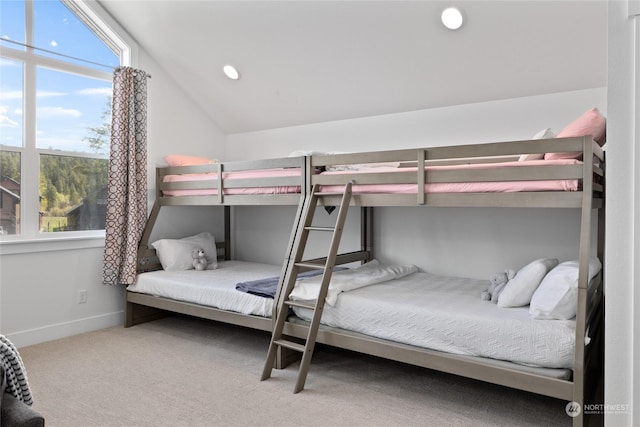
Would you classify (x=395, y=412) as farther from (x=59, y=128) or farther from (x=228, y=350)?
(x=59, y=128)

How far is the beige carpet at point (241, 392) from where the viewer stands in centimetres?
227

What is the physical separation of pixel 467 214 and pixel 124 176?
8.98 ft

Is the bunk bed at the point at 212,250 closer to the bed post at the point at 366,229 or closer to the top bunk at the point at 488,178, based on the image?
the top bunk at the point at 488,178

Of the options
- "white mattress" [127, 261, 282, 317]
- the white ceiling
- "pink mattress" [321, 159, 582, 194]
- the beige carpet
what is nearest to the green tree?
the white ceiling

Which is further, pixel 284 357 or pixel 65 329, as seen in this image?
pixel 65 329

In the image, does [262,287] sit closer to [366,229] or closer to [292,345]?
[292,345]

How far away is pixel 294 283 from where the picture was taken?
2951mm

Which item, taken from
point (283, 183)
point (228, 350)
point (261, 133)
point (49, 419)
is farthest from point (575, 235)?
point (49, 419)

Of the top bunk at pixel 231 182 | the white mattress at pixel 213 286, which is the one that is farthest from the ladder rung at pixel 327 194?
the white mattress at pixel 213 286

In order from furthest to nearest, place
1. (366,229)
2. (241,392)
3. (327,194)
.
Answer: (366,229)
(327,194)
(241,392)

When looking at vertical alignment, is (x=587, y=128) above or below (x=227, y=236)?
above

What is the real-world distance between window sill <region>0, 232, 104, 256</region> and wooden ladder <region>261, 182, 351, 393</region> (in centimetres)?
181

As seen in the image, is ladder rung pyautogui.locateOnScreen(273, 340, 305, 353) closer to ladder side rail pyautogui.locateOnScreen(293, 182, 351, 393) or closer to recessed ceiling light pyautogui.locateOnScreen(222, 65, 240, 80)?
ladder side rail pyautogui.locateOnScreen(293, 182, 351, 393)

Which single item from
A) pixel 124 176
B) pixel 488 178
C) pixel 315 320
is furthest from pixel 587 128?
pixel 124 176
